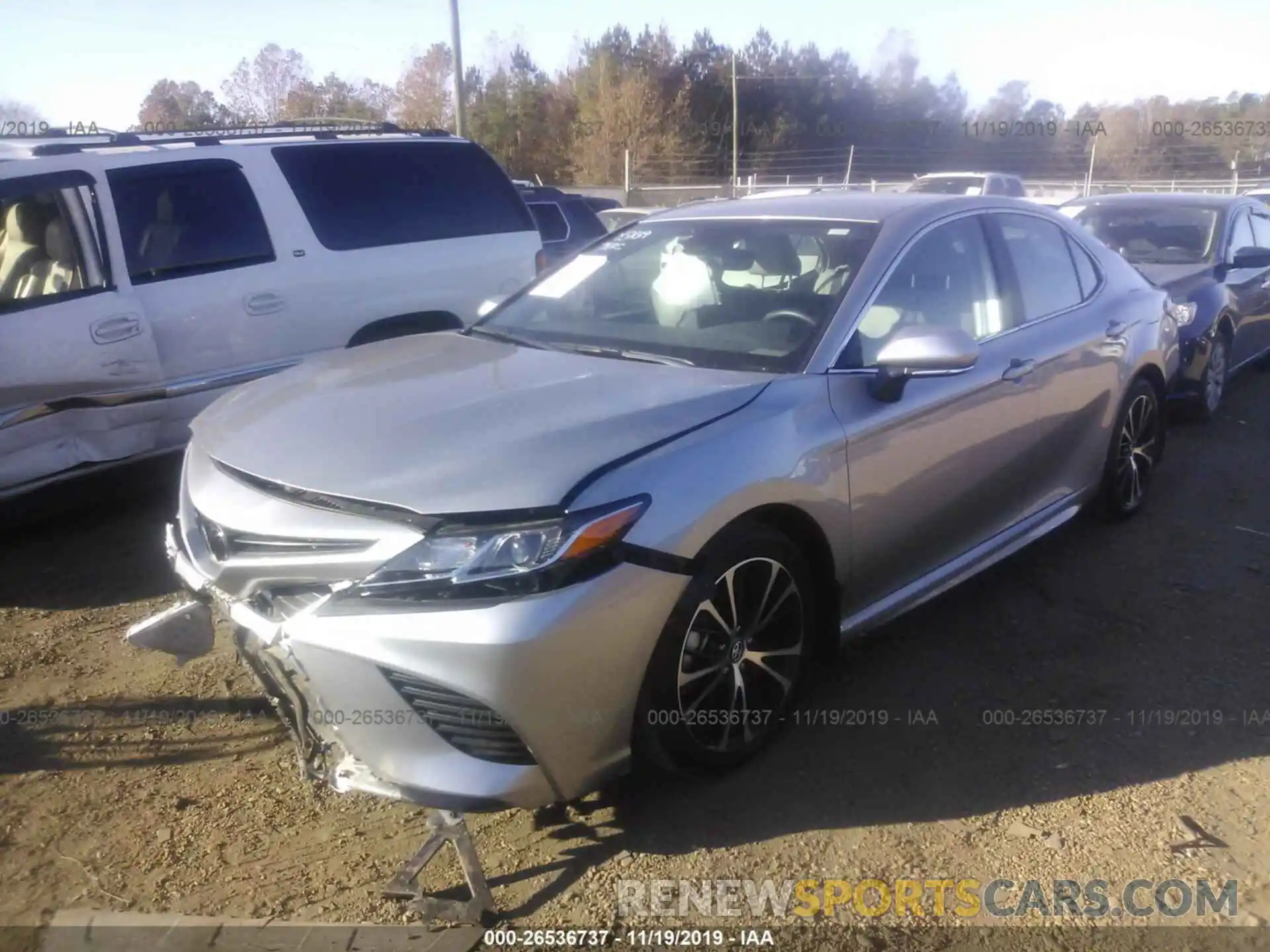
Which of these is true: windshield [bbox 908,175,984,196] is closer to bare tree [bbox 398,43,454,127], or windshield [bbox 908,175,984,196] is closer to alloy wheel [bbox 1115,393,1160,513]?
alloy wheel [bbox 1115,393,1160,513]

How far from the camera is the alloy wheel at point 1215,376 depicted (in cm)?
766

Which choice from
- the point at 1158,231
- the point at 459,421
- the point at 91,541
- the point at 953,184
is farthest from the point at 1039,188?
the point at 459,421

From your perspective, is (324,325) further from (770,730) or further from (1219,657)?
(1219,657)

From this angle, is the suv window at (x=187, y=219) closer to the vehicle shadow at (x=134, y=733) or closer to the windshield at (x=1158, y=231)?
the vehicle shadow at (x=134, y=733)

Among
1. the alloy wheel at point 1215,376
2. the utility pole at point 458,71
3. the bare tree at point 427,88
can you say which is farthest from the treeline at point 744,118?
the alloy wheel at point 1215,376

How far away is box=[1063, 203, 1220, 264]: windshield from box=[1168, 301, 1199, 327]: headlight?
0.93m

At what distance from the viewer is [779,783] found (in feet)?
10.9

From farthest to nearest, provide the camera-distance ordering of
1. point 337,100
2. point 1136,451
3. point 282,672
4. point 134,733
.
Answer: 1. point 337,100
2. point 1136,451
3. point 134,733
4. point 282,672

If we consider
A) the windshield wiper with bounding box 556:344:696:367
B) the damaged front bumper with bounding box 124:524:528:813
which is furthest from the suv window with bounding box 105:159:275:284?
the damaged front bumper with bounding box 124:524:528:813

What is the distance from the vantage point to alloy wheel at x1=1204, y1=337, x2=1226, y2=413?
7660 millimetres

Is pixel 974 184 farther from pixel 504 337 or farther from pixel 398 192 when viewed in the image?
pixel 504 337

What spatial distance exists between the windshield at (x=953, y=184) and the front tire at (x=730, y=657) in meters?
18.9

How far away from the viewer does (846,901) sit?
111 inches

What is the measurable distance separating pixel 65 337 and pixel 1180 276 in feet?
22.9
